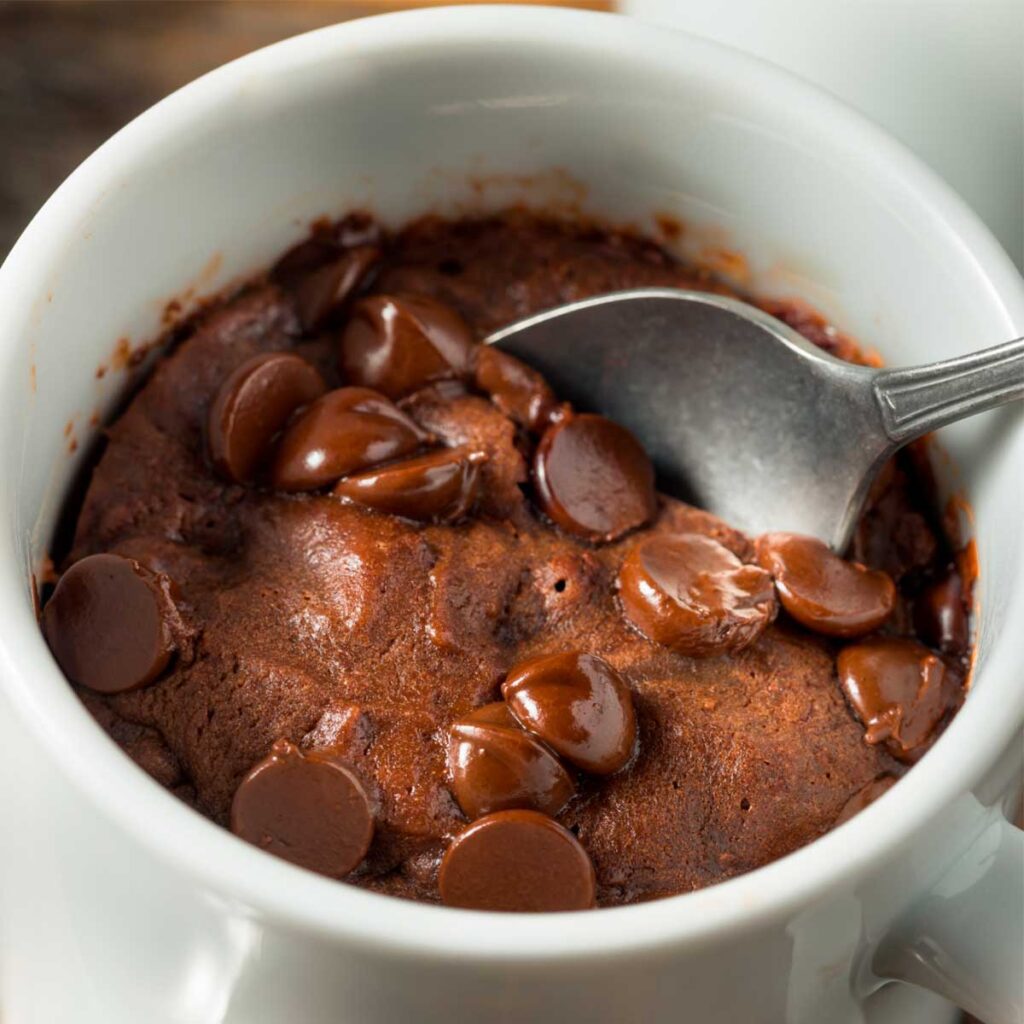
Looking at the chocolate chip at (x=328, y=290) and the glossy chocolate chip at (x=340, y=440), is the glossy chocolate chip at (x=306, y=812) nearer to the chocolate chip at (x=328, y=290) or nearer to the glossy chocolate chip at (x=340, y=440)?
the glossy chocolate chip at (x=340, y=440)

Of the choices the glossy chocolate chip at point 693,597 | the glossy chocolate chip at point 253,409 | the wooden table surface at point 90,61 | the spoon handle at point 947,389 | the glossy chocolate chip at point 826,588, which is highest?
the spoon handle at point 947,389

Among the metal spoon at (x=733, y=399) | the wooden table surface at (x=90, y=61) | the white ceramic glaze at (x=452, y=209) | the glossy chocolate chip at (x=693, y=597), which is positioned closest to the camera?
the white ceramic glaze at (x=452, y=209)

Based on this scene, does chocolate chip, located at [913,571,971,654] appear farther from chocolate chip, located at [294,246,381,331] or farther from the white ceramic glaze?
chocolate chip, located at [294,246,381,331]

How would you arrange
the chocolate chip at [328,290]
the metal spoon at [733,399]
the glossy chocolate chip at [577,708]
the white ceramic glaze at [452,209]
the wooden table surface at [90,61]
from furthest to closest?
the wooden table surface at [90,61] → the chocolate chip at [328,290] → the metal spoon at [733,399] → the glossy chocolate chip at [577,708] → the white ceramic glaze at [452,209]

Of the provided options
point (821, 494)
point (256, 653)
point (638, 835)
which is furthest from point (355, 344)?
point (638, 835)

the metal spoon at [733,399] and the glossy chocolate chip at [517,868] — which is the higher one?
the metal spoon at [733,399]

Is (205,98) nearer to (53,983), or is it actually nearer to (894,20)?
(894,20)

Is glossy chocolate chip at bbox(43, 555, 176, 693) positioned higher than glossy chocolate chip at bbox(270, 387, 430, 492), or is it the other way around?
glossy chocolate chip at bbox(270, 387, 430, 492)

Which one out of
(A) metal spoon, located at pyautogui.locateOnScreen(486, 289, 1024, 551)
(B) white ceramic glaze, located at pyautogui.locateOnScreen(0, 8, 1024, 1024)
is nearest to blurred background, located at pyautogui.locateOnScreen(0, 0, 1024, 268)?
(B) white ceramic glaze, located at pyautogui.locateOnScreen(0, 8, 1024, 1024)

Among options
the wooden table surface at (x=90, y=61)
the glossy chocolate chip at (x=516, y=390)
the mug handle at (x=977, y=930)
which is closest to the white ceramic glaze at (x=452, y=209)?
the mug handle at (x=977, y=930)
